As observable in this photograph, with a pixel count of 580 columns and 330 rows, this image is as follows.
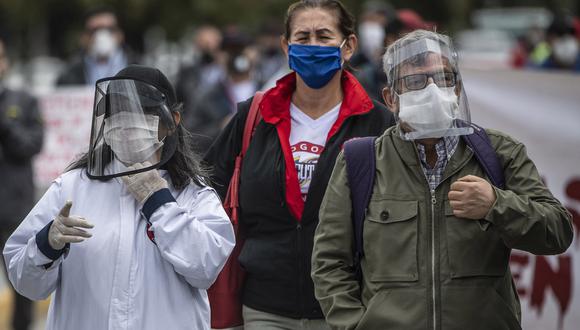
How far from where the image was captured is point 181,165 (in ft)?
12.9

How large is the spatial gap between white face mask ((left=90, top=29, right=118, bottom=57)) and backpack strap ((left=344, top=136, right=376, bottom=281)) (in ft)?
23.7

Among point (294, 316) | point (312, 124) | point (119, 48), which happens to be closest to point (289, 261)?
point (294, 316)

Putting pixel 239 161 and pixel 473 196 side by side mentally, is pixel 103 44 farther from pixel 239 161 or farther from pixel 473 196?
pixel 473 196

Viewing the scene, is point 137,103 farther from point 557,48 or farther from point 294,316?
point 557,48

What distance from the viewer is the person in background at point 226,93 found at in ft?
29.2

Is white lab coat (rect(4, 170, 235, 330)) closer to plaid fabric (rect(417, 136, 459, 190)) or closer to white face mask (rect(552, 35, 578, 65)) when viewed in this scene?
plaid fabric (rect(417, 136, 459, 190))

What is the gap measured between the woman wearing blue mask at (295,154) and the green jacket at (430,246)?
809 mm

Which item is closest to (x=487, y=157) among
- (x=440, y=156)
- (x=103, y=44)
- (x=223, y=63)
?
(x=440, y=156)

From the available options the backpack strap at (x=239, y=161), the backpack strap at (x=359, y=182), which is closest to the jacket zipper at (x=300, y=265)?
the backpack strap at (x=239, y=161)

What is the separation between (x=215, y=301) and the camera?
4.65m

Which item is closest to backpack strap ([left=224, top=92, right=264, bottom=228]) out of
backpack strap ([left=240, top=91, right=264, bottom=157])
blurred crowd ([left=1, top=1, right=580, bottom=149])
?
backpack strap ([left=240, top=91, right=264, bottom=157])

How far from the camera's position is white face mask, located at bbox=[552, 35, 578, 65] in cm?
1051

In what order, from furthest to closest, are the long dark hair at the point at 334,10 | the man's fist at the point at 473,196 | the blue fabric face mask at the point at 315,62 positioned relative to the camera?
the long dark hair at the point at 334,10, the blue fabric face mask at the point at 315,62, the man's fist at the point at 473,196

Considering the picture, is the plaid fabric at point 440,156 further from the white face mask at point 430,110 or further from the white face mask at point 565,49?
the white face mask at point 565,49
